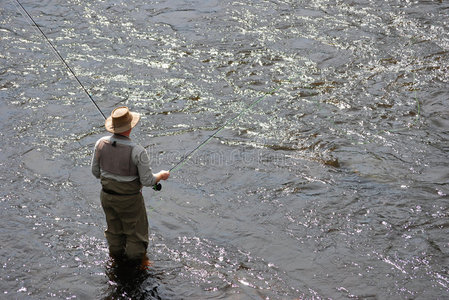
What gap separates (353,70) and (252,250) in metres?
4.23

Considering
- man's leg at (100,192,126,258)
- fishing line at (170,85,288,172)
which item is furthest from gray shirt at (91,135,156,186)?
fishing line at (170,85,288,172)

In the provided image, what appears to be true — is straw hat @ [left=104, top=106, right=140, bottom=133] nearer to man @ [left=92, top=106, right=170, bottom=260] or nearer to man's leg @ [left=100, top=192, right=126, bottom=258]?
man @ [left=92, top=106, right=170, bottom=260]

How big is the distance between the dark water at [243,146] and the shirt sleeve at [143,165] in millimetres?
880

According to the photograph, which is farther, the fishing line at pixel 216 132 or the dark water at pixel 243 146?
the fishing line at pixel 216 132

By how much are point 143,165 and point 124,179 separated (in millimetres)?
214

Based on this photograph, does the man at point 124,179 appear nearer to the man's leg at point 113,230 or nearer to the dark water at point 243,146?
the man's leg at point 113,230

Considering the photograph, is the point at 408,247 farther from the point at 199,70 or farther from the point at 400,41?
the point at 400,41

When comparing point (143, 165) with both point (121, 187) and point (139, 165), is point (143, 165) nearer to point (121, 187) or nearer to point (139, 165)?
point (139, 165)

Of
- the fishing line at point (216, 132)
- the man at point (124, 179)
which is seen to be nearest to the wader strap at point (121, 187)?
the man at point (124, 179)

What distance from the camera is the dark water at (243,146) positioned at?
445cm

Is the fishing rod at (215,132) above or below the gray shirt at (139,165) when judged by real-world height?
below

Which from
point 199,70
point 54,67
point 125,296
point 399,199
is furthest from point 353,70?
point 125,296

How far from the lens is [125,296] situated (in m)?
4.15

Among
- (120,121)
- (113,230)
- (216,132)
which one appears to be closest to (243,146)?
(216,132)
